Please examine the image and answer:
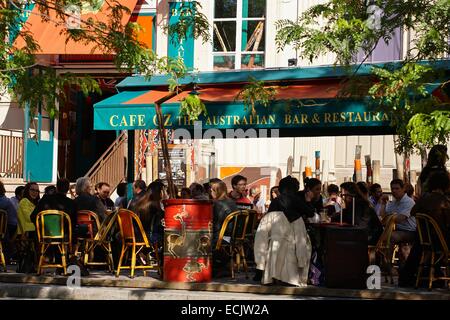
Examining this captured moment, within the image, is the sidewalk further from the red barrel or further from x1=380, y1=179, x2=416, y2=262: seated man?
x1=380, y1=179, x2=416, y2=262: seated man

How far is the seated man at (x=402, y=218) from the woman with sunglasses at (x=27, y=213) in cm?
533

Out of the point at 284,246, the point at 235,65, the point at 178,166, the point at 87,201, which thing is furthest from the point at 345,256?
the point at 235,65

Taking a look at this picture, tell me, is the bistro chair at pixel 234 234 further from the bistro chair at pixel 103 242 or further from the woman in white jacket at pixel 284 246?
the bistro chair at pixel 103 242

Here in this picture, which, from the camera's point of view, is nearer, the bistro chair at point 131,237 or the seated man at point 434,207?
the seated man at point 434,207

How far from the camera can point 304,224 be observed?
15258 millimetres

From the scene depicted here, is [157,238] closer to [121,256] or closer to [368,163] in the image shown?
[121,256]

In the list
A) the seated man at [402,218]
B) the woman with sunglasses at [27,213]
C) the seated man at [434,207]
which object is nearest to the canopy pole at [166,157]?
the woman with sunglasses at [27,213]

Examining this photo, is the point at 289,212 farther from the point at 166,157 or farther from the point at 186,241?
the point at 166,157

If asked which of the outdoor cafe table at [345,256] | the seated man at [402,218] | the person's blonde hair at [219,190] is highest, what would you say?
the person's blonde hair at [219,190]

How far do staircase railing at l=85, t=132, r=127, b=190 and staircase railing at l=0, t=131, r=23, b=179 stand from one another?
5.72ft

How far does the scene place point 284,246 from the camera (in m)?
15.0

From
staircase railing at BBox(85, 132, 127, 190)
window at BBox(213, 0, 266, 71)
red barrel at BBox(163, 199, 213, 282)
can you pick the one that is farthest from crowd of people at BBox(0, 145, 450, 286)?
staircase railing at BBox(85, 132, 127, 190)

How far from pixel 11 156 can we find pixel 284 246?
1186cm

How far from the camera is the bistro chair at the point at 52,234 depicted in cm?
1592
